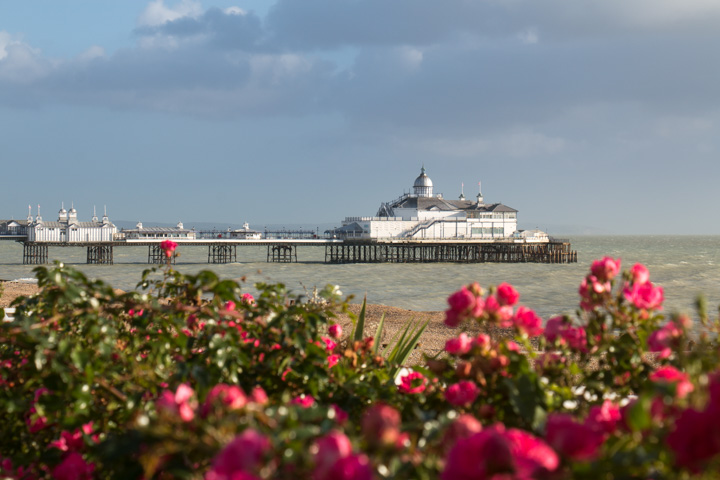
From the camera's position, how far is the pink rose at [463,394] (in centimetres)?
262

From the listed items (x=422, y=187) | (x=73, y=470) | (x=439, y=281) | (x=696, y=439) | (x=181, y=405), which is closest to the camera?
(x=696, y=439)

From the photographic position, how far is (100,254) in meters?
68.2

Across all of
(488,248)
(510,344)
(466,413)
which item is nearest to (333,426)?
(466,413)

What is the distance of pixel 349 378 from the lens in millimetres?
3352

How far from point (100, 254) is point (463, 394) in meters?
71.0

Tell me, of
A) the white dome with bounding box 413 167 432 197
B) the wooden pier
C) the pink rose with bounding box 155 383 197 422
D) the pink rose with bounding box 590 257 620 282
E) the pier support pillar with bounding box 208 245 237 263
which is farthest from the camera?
the white dome with bounding box 413 167 432 197

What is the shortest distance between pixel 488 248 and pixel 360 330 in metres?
73.2

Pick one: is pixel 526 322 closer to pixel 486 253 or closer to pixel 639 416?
pixel 639 416

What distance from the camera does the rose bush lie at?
1563 mm

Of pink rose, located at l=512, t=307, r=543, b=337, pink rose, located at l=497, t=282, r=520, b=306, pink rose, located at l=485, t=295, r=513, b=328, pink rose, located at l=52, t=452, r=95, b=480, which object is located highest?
pink rose, located at l=497, t=282, r=520, b=306

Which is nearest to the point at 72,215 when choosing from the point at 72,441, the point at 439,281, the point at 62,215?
the point at 62,215

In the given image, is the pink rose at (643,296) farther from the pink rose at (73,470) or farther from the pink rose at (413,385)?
the pink rose at (73,470)

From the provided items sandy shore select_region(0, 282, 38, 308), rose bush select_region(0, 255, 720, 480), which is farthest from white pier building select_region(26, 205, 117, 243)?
rose bush select_region(0, 255, 720, 480)

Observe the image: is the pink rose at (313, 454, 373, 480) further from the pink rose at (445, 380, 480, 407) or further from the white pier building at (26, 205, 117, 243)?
the white pier building at (26, 205, 117, 243)
